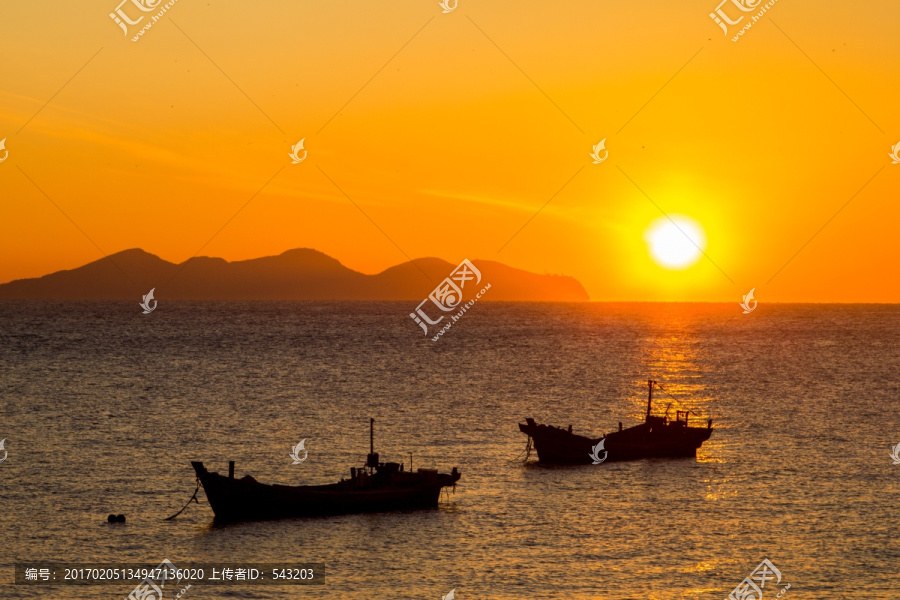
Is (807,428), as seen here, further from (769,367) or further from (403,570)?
(769,367)

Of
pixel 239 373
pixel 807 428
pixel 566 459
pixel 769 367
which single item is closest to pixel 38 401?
pixel 239 373

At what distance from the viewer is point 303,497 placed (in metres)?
48.4

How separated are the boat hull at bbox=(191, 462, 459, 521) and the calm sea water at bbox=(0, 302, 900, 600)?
0.88 meters

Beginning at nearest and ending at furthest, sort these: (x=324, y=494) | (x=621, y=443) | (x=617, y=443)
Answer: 1. (x=324, y=494)
2. (x=617, y=443)
3. (x=621, y=443)

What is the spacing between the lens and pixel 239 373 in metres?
128

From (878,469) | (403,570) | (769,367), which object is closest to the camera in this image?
(403,570)

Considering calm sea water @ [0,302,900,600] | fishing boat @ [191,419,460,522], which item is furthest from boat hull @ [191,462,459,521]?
calm sea water @ [0,302,900,600]

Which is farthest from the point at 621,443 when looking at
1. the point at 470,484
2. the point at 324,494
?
the point at 324,494

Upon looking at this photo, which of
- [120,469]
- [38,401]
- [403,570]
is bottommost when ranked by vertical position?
[403,570]

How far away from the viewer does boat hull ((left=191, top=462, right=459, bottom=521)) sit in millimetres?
47656

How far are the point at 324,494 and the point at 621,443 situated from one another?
2642 cm

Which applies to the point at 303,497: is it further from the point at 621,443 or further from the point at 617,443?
the point at 621,443

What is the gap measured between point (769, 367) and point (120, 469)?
120 meters

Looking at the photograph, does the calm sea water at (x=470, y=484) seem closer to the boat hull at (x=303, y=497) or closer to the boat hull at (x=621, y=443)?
the boat hull at (x=303, y=497)
